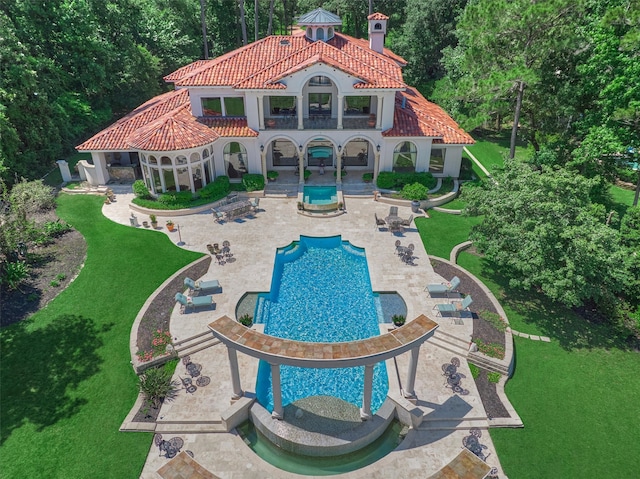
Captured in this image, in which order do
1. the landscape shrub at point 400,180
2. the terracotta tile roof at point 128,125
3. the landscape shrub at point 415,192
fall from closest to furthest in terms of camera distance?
the landscape shrub at point 415,192 → the terracotta tile roof at point 128,125 → the landscape shrub at point 400,180

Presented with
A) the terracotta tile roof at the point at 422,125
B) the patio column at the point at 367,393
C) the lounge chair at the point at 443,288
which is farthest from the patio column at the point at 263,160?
the patio column at the point at 367,393

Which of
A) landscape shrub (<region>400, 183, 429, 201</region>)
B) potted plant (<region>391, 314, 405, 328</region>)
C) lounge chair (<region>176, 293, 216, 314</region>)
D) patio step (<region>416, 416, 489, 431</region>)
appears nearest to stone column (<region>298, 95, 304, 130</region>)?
landscape shrub (<region>400, 183, 429, 201</region>)

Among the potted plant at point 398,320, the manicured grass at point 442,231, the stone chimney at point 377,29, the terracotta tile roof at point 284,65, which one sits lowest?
the potted plant at point 398,320

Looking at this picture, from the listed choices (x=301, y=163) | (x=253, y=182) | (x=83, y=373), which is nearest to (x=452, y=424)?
(x=83, y=373)

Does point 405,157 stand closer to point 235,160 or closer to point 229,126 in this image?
point 235,160

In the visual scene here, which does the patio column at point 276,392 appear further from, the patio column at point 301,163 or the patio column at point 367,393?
the patio column at point 301,163

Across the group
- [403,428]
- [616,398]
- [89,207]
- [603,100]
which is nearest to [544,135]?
[603,100]
